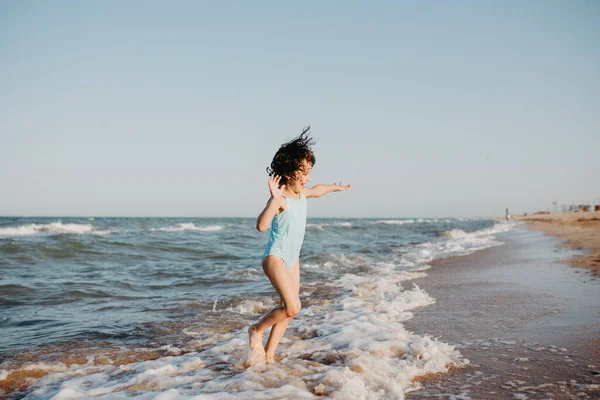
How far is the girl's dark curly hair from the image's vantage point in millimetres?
4008

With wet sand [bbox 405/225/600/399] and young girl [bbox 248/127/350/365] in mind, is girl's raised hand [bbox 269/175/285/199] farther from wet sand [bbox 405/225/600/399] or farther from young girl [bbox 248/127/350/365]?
wet sand [bbox 405/225/600/399]

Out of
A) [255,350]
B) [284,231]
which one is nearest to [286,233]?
[284,231]

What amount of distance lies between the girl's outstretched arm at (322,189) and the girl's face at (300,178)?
0.86 feet

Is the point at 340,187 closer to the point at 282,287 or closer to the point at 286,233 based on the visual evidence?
the point at 286,233

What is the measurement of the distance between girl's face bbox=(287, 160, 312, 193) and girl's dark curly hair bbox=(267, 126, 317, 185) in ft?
0.08

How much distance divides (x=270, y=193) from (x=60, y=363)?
105 inches

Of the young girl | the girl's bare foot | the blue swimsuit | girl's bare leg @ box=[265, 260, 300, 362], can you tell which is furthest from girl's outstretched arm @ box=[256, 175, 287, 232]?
the girl's bare foot

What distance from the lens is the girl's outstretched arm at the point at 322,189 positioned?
14.5 ft

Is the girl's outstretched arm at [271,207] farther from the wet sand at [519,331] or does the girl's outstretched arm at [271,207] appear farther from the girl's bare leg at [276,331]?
the wet sand at [519,331]

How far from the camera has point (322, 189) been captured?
4570 mm

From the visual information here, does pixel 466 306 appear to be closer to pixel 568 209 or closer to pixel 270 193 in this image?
pixel 270 193

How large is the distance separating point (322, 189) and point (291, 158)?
2.27 feet

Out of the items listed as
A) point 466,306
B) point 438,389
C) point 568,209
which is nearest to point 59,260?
point 466,306

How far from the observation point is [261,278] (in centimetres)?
1003
